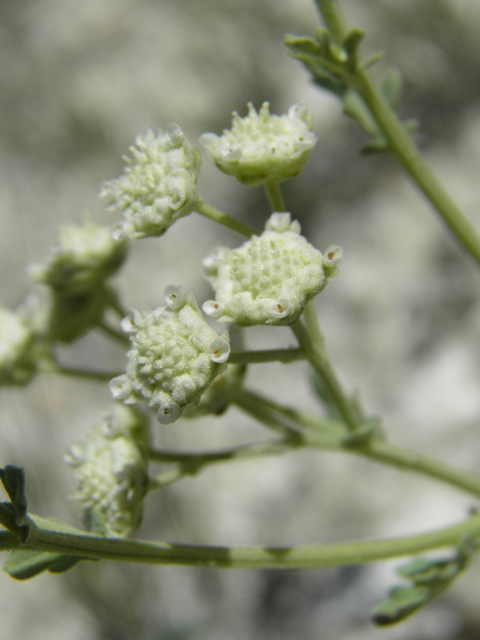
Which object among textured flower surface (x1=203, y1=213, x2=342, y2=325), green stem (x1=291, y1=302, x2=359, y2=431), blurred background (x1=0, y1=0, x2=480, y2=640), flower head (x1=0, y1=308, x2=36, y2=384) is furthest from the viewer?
blurred background (x1=0, y1=0, x2=480, y2=640)

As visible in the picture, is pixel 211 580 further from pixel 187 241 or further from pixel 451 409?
pixel 187 241

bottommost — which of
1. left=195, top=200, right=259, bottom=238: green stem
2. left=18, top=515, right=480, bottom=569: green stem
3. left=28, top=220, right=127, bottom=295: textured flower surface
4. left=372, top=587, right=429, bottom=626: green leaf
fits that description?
left=372, top=587, right=429, bottom=626: green leaf

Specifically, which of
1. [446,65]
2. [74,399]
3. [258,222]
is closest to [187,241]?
[258,222]

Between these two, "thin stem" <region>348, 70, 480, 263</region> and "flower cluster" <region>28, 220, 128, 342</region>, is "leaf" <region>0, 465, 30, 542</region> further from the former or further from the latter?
"thin stem" <region>348, 70, 480, 263</region>

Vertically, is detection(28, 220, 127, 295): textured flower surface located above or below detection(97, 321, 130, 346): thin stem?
above

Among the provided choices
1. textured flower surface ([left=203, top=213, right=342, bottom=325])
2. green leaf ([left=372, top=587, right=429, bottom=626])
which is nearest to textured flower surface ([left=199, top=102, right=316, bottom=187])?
textured flower surface ([left=203, top=213, right=342, bottom=325])

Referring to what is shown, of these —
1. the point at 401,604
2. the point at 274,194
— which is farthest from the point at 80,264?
the point at 401,604
